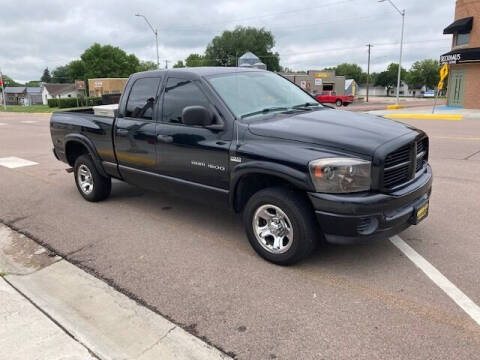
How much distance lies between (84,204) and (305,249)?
3896 mm

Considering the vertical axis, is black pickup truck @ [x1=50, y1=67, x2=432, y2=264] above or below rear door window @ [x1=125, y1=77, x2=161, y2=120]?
below

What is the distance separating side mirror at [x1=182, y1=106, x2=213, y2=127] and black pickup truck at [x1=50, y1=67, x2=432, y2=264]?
0.01 m

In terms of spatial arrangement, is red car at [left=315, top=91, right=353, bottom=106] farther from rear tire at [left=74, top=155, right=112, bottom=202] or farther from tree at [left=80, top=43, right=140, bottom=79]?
tree at [left=80, top=43, right=140, bottom=79]

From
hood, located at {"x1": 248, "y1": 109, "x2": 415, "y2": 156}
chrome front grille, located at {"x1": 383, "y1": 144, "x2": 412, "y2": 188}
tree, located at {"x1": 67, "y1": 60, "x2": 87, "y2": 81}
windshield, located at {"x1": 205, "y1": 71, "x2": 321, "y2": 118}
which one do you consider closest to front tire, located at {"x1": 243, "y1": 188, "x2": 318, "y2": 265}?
hood, located at {"x1": 248, "y1": 109, "x2": 415, "y2": 156}

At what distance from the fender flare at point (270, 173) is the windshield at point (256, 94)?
0.61 m

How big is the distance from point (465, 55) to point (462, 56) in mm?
173

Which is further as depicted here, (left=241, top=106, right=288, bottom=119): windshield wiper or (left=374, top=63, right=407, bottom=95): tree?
(left=374, top=63, right=407, bottom=95): tree

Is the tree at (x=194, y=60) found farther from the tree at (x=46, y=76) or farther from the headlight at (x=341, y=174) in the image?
the tree at (x=46, y=76)

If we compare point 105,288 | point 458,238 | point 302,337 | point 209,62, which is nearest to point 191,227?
point 105,288

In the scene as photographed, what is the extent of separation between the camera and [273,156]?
12.5 feet

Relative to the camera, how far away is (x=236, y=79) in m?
4.79

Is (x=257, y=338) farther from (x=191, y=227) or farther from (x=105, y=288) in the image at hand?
(x=191, y=227)

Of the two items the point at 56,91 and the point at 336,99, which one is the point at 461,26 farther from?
the point at 56,91

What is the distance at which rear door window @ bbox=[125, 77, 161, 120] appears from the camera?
203 inches
